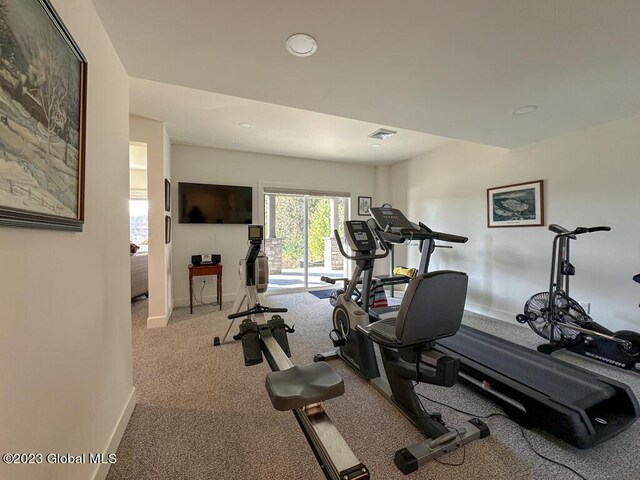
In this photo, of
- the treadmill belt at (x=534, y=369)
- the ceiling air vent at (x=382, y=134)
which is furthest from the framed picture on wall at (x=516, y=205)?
the treadmill belt at (x=534, y=369)

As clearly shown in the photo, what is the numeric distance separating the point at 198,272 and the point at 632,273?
5.06 m

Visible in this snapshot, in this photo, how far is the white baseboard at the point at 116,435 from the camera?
4.22 feet

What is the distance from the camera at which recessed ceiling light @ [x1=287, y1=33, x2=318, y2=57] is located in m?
1.56

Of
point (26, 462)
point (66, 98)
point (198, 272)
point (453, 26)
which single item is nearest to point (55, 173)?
point (66, 98)

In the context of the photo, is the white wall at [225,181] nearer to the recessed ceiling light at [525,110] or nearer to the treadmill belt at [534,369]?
the recessed ceiling light at [525,110]

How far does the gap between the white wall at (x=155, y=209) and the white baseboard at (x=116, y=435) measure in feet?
5.66

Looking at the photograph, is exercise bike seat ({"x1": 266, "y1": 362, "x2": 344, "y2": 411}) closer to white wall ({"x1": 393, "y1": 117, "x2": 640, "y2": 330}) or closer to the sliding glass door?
white wall ({"x1": 393, "y1": 117, "x2": 640, "y2": 330})

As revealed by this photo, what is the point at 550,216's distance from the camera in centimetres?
324

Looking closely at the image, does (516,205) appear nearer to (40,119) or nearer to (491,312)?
(491,312)

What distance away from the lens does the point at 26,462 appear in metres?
0.81

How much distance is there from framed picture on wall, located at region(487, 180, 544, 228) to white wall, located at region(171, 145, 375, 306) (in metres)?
2.85

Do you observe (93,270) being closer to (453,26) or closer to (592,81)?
(453,26)

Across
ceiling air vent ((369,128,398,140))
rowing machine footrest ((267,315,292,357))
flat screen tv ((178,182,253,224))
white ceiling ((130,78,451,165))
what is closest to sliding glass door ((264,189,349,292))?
flat screen tv ((178,182,253,224))

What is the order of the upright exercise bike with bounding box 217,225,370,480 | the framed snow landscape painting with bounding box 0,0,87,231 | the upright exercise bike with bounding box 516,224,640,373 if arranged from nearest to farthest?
1. the framed snow landscape painting with bounding box 0,0,87,231
2. the upright exercise bike with bounding box 217,225,370,480
3. the upright exercise bike with bounding box 516,224,640,373
